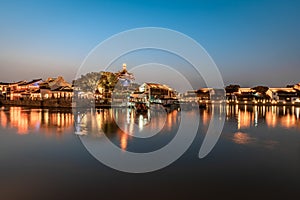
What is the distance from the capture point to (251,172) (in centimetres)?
727

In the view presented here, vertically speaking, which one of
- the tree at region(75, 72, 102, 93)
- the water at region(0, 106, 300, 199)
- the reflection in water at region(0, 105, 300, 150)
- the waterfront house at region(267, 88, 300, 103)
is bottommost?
the water at region(0, 106, 300, 199)

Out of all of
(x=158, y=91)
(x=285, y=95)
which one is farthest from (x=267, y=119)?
(x=285, y=95)

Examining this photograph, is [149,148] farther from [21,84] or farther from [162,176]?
[21,84]

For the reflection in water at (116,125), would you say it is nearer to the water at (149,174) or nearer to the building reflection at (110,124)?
the building reflection at (110,124)

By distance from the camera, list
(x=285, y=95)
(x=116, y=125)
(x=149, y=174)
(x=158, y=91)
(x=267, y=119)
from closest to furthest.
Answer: (x=149, y=174)
(x=116, y=125)
(x=267, y=119)
(x=285, y=95)
(x=158, y=91)

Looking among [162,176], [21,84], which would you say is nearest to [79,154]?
[162,176]

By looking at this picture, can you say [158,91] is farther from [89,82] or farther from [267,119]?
[267,119]

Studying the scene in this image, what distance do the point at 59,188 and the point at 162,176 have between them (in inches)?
107

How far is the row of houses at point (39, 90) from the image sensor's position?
1855 inches

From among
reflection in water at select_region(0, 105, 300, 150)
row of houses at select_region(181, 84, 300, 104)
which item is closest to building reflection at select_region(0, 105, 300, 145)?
reflection in water at select_region(0, 105, 300, 150)

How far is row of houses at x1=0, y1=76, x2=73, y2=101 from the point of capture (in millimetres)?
47125

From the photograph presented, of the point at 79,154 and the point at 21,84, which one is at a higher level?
the point at 21,84

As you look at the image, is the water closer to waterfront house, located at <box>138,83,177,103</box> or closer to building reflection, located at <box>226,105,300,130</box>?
building reflection, located at <box>226,105,300,130</box>

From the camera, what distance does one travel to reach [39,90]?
4872 cm
